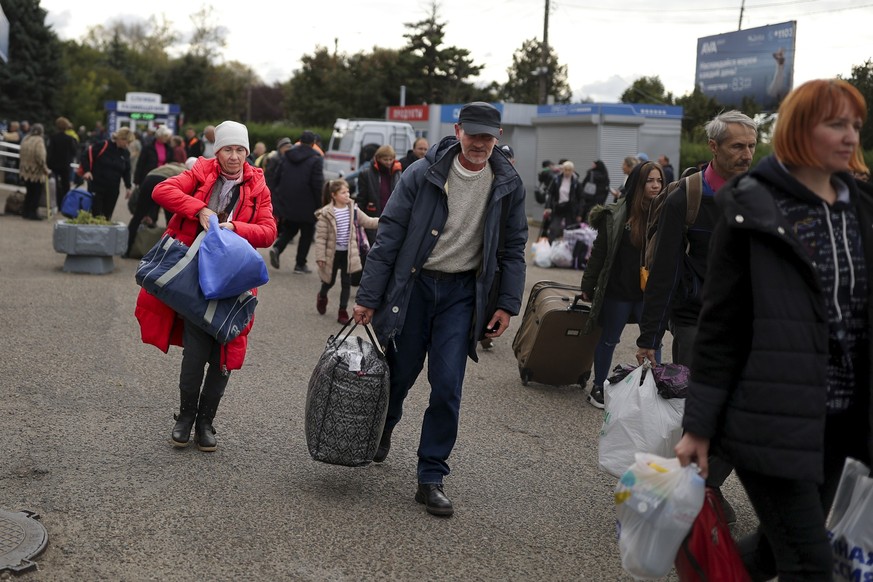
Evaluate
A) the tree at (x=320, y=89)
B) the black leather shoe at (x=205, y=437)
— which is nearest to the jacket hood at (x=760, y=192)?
the black leather shoe at (x=205, y=437)

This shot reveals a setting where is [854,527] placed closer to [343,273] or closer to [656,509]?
[656,509]

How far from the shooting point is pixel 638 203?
7.47 meters

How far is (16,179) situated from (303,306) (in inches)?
681

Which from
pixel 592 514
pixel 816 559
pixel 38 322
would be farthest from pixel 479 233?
pixel 38 322

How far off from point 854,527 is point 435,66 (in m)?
63.1

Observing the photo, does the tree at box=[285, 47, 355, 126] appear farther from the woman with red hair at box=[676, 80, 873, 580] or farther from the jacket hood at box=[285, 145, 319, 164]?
the woman with red hair at box=[676, 80, 873, 580]

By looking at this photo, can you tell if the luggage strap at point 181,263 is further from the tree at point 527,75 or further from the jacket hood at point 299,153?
the tree at point 527,75

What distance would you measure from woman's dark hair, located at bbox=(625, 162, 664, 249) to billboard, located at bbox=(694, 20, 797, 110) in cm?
3151

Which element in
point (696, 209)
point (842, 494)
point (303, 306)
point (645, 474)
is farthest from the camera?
point (303, 306)

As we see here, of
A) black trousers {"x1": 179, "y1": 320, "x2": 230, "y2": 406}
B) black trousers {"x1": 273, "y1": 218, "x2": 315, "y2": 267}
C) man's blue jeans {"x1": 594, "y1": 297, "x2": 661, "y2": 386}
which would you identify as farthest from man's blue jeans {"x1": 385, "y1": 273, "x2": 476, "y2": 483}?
black trousers {"x1": 273, "y1": 218, "x2": 315, "y2": 267}

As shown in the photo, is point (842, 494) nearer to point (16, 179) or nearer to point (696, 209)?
point (696, 209)

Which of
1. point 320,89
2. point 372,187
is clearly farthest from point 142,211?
point 320,89

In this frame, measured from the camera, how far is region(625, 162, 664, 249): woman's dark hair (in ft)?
24.4

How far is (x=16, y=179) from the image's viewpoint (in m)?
26.5
